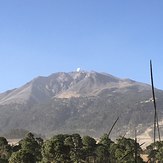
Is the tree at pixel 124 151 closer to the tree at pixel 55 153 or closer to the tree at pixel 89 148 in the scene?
the tree at pixel 89 148

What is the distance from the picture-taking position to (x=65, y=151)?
62.1 metres

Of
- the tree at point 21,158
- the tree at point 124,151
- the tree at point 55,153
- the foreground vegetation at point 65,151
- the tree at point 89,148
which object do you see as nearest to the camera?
the tree at point 21,158

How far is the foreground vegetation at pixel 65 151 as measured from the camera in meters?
55.4

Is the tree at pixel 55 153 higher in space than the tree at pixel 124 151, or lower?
higher

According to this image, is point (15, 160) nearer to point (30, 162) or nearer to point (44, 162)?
point (30, 162)

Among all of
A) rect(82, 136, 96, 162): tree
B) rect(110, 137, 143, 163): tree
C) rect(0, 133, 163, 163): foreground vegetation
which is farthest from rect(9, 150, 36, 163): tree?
rect(82, 136, 96, 162): tree

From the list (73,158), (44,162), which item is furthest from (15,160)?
(73,158)

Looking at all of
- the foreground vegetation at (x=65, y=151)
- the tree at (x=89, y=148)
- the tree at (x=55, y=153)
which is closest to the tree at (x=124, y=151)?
the foreground vegetation at (x=65, y=151)

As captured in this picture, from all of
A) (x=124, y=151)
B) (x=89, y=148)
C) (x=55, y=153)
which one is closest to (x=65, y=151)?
(x=55, y=153)

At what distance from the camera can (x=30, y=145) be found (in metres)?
80.8

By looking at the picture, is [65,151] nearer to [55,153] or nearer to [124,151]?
[55,153]

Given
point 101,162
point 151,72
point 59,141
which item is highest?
point 151,72

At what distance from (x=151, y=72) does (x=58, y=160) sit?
2289 inches

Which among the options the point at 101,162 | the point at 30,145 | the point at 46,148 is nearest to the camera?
the point at 46,148
